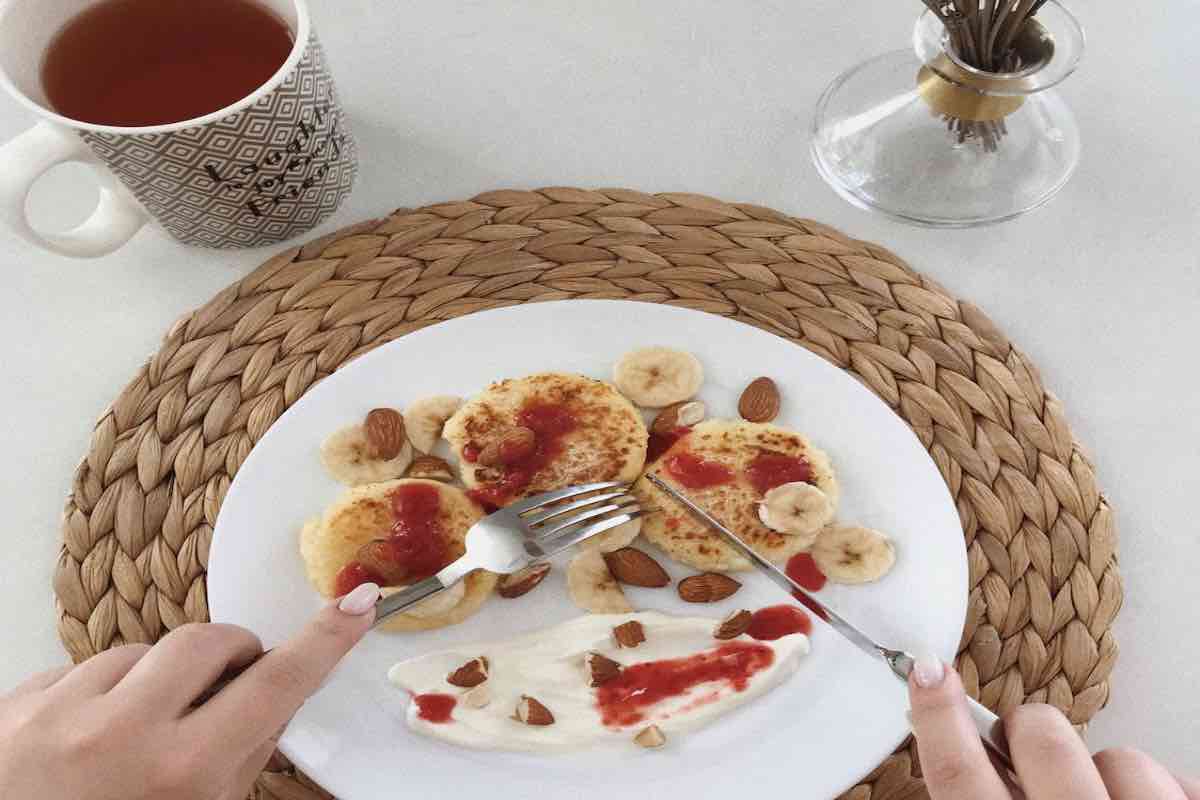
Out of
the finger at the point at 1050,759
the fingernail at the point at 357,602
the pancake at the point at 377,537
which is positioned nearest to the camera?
the finger at the point at 1050,759

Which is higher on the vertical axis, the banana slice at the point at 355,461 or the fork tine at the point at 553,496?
the fork tine at the point at 553,496

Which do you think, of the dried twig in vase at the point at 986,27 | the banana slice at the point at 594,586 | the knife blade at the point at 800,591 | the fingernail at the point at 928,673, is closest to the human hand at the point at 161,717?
the banana slice at the point at 594,586

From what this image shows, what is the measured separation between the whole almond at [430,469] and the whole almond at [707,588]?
24cm

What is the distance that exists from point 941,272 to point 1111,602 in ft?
1.27

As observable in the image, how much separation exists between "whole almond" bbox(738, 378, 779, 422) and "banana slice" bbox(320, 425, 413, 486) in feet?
1.04

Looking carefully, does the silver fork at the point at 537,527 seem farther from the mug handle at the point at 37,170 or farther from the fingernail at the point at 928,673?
the mug handle at the point at 37,170

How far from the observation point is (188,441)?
103cm

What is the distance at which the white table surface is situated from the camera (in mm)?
1043

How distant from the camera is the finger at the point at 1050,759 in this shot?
708mm

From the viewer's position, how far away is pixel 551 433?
101 cm

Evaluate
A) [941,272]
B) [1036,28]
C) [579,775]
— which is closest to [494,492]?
[579,775]

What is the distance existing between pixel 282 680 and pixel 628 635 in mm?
282

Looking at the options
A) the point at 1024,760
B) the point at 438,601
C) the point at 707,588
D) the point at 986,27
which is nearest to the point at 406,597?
the point at 438,601

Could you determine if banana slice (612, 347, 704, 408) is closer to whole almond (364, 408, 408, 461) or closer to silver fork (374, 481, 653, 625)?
silver fork (374, 481, 653, 625)
